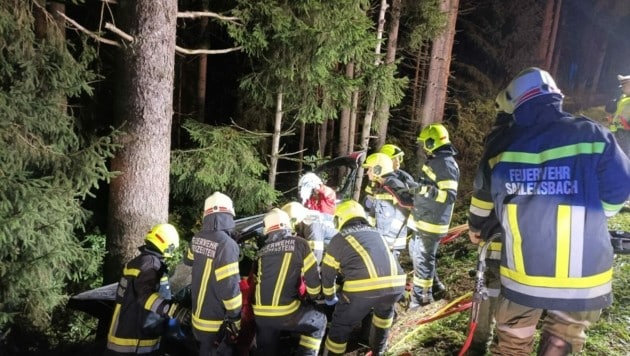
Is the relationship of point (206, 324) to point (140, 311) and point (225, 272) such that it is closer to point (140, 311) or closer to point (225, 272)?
point (225, 272)

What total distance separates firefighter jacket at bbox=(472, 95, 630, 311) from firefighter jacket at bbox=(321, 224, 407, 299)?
1542 millimetres

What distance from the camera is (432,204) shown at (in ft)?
17.9

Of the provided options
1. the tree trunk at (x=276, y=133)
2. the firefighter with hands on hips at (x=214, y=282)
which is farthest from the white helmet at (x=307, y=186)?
the tree trunk at (x=276, y=133)

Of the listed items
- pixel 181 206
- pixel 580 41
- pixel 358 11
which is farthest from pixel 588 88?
pixel 181 206

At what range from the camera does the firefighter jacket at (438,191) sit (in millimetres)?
5340

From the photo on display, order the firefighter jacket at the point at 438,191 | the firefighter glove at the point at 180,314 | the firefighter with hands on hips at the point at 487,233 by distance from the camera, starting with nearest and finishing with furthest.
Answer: the firefighter with hands on hips at the point at 487,233
the firefighter glove at the point at 180,314
the firefighter jacket at the point at 438,191

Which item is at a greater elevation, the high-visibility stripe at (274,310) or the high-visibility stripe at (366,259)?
the high-visibility stripe at (366,259)

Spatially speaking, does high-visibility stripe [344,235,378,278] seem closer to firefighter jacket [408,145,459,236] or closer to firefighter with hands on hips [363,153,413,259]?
firefighter jacket [408,145,459,236]

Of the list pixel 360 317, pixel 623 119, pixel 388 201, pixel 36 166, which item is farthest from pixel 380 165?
pixel 36 166

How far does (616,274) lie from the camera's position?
5293 millimetres

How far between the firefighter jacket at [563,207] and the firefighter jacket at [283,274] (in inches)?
84.5

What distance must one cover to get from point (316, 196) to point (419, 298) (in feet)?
6.47

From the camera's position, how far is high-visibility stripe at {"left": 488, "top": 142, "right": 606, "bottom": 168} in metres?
2.55

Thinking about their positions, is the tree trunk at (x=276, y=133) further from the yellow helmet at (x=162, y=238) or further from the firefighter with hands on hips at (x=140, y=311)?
the firefighter with hands on hips at (x=140, y=311)
